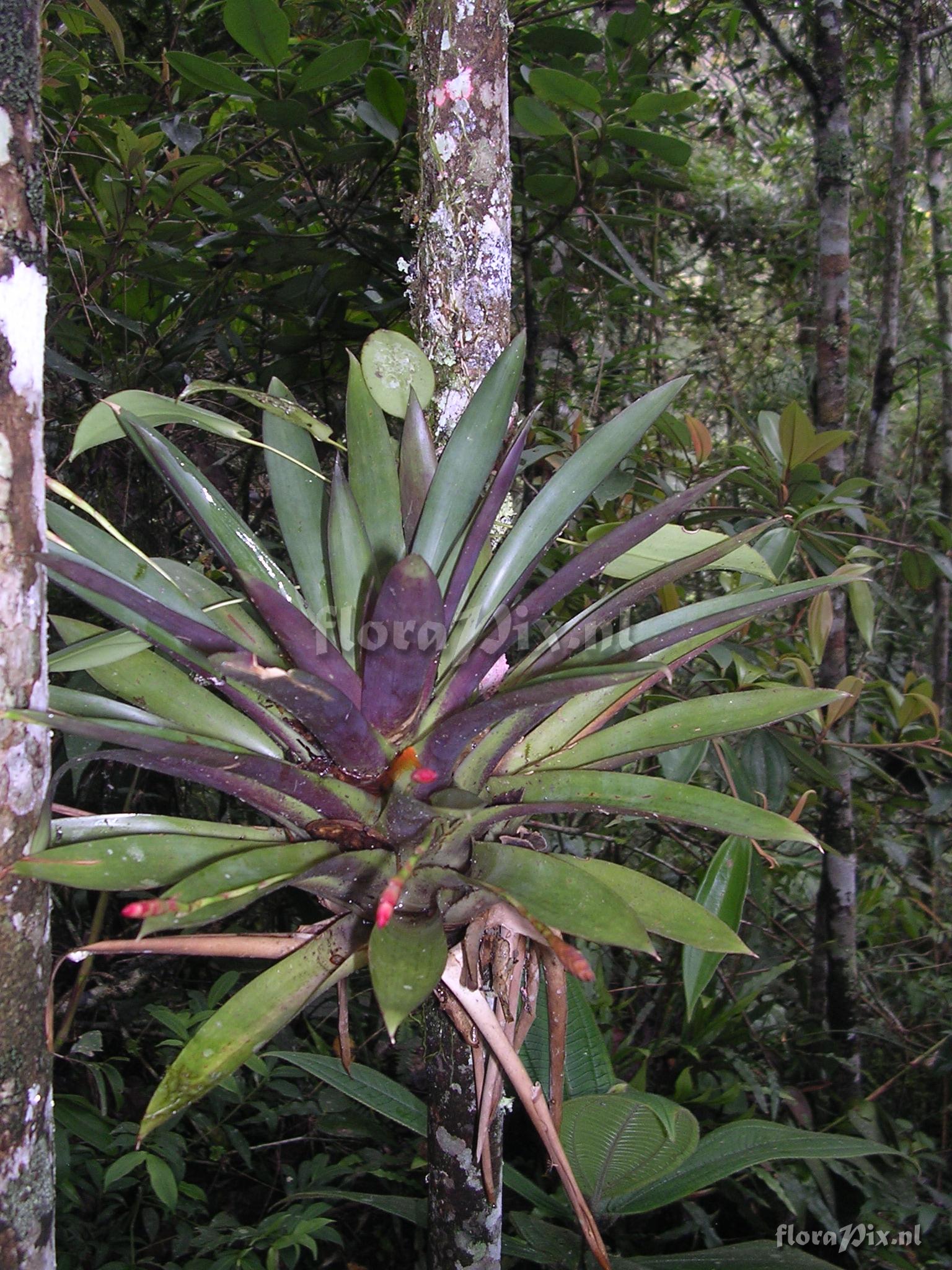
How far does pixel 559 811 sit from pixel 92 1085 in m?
1.80

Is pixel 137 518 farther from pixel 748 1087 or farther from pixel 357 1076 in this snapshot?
pixel 748 1087

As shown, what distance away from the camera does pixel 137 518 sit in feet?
6.71

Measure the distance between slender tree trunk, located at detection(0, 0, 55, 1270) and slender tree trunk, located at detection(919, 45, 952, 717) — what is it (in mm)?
2317

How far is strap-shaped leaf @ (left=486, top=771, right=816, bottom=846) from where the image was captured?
70cm

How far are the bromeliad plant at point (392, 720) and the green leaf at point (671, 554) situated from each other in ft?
0.26

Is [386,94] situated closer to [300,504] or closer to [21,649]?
[300,504]

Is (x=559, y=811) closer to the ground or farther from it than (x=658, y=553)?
closer to the ground

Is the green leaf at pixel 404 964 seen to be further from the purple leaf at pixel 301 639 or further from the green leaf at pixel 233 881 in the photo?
the purple leaf at pixel 301 639

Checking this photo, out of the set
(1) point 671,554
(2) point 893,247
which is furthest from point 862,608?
(2) point 893,247

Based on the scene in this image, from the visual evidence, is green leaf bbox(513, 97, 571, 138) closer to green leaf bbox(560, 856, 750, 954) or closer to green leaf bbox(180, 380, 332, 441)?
green leaf bbox(180, 380, 332, 441)

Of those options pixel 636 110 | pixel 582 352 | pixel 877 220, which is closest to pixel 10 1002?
pixel 636 110

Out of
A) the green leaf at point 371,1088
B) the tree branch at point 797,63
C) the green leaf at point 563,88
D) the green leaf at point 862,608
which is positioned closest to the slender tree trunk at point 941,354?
the tree branch at point 797,63

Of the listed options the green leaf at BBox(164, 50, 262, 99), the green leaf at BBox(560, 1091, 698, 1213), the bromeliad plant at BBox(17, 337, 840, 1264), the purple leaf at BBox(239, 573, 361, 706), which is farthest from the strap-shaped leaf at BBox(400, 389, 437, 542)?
the green leaf at BBox(164, 50, 262, 99)

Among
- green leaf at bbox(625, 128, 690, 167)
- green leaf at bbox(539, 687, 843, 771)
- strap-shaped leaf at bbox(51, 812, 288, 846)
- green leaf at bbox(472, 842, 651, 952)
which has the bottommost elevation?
green leaf at bbox(472, 842, 651, 952)
